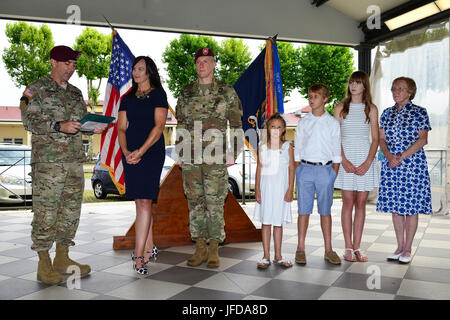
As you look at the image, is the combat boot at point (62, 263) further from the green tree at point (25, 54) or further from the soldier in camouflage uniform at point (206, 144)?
the green tree at point (25, 54)

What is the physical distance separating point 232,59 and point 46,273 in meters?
16.8

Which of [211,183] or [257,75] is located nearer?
[211,183]

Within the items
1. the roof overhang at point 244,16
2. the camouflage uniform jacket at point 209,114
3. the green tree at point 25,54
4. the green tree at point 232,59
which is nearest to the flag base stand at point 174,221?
the camouflage uniform jacket at point 209,114

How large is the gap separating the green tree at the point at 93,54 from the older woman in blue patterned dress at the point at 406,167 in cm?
1912

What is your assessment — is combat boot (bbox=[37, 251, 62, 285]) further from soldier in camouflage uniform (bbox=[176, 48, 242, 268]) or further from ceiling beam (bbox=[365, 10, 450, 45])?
ceiling beam (bbox=[365, 10, 450, 45])

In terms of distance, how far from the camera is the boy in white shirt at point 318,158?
2922 millimetres

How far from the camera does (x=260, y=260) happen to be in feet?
9.77

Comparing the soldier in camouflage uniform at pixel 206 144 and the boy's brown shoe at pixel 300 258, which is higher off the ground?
the soldier in camouflage uniform at pixel 206 144

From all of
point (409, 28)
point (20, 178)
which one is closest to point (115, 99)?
point (20, 178)

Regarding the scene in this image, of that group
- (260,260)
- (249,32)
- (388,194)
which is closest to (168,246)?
(260,260)

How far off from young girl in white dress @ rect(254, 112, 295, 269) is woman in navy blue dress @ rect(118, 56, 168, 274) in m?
0.77

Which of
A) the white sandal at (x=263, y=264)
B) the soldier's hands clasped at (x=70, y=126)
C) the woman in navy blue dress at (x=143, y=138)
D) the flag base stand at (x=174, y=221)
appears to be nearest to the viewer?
the soldier's hands clasped at (x=70, y=126)
